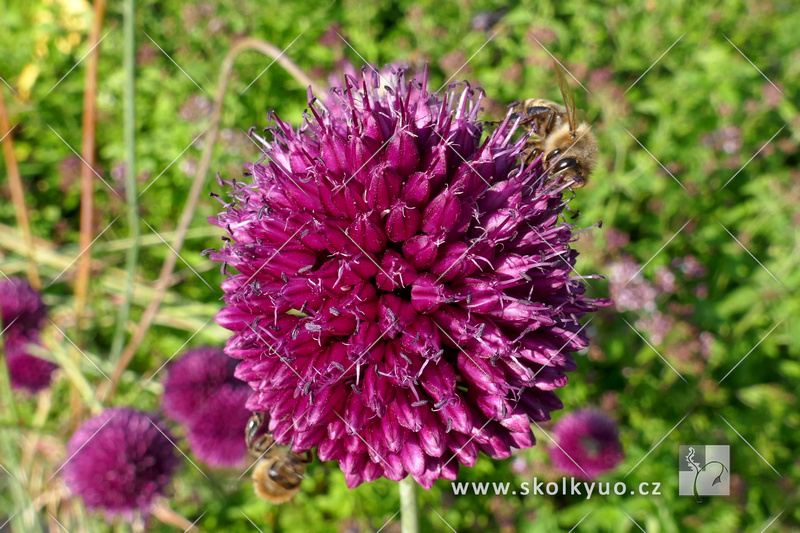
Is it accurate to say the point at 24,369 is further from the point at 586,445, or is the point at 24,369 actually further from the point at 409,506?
the point at 586,445

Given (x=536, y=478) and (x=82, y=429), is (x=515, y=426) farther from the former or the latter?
(x=82, y=429)

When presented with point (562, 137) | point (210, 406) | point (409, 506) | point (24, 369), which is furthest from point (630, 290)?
point (24, 369)

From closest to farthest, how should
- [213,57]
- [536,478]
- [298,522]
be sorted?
1. [536,478]
2. [298,522]
3. [213,57]

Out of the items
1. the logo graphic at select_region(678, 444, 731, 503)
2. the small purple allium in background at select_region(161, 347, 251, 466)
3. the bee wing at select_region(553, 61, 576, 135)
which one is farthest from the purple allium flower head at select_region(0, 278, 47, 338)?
the logo graphic at select_region(678, 444, 731, 503)

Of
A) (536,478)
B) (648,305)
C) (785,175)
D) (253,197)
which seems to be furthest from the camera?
(785,175)

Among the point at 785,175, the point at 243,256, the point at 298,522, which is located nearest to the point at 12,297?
the point at 298,522

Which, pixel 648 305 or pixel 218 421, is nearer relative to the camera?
pixel 218 421

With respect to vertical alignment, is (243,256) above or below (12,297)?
below
